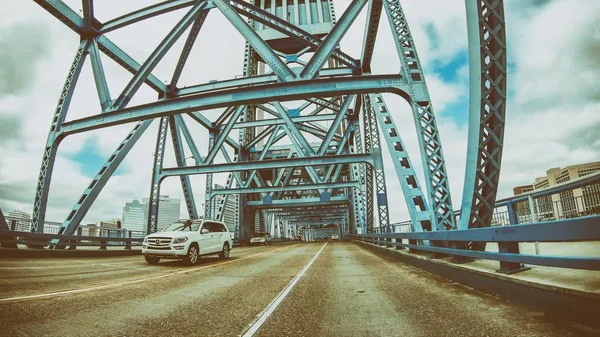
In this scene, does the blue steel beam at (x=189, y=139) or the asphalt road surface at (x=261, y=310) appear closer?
the asphalt road surface at (x=261, y=310)

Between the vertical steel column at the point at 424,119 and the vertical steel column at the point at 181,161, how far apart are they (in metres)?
14.3

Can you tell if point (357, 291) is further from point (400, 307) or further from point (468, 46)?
point (468, 46)

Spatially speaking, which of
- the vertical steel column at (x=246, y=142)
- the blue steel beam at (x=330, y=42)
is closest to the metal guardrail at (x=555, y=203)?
the blue steel beam at (x=330, y=42)

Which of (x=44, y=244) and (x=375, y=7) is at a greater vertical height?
(x=375, y=7)

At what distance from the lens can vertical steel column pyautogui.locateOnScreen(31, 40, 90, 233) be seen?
12.2 m

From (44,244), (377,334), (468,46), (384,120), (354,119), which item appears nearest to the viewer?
(377,334)

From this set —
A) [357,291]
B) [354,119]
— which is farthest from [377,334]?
[354,119]

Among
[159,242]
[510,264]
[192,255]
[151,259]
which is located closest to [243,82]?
[159,242]

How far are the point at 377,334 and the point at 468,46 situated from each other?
4.92 metres

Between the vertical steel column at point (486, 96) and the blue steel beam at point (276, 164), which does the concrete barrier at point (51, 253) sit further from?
the vertical steel column at point (486, 96)

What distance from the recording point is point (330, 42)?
8.94m

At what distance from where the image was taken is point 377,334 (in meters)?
3.00

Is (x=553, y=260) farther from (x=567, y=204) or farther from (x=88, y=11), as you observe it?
(x=88, y=11)

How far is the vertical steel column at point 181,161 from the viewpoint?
18.9 m
